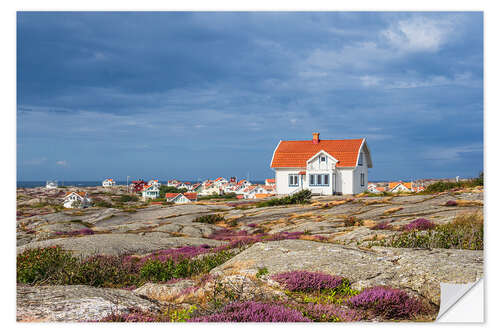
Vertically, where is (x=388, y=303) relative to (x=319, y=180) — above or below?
below

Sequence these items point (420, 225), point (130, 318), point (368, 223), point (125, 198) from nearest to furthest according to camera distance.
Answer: point (130, 318) → point (420, 225) → point (368, 223) → point (125, 198)

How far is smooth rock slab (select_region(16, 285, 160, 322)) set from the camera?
238 inches

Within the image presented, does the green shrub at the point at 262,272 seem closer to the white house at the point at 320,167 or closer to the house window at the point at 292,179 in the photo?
the white house at the point at 320,167

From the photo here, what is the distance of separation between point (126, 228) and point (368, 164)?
51.4 ft

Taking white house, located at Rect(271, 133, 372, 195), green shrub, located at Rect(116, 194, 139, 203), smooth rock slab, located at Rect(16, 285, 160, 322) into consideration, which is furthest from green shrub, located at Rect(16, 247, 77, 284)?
white house, located at Rect(271, 133, 372, 195)

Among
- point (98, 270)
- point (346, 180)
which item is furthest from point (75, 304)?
point (346, 180)

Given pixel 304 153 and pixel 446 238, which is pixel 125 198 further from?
pixel 304 153

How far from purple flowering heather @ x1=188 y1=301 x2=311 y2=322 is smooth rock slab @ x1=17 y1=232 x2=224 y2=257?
5.64 meters

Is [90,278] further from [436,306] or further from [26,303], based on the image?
[436,306]

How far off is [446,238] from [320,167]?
19.7 metres

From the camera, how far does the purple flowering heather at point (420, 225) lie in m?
10.7

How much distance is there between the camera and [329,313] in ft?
20.4

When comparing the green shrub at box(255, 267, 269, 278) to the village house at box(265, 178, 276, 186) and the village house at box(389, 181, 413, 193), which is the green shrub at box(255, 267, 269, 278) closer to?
the village house at box(389, 181, 413, 193)
